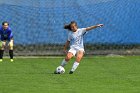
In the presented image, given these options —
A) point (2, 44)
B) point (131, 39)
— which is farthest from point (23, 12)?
point (131, 39)

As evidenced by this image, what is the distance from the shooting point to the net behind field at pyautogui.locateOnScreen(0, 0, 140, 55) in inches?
1110

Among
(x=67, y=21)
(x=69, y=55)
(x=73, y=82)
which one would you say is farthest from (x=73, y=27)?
(x=67, y=21)

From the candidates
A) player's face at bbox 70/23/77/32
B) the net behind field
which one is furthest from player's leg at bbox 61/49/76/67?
the net behind field

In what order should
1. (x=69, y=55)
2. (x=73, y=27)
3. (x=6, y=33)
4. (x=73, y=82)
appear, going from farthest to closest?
(x=6, y=33) → (x=73, y=27) → (x=69, y=55) → (x=73, y=82)

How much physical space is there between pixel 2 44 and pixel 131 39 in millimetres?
7405

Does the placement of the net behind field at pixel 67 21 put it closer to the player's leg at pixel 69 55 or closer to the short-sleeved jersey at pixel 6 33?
the short-sleeved jersey at pixel 6 33

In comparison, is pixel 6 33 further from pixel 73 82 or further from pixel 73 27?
pixel 73 82

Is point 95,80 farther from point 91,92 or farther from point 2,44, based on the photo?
point 2,44

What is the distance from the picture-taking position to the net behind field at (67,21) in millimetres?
28203

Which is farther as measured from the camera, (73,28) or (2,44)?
(2,44)

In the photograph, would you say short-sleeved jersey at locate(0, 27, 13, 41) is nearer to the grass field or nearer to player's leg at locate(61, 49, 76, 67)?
the grass field

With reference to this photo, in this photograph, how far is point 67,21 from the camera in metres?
28.3

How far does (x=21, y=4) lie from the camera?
28500 millimetres

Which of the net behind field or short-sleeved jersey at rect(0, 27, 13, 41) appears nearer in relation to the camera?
short-sleeved jersey at rect(0, 27, 13, 41)
